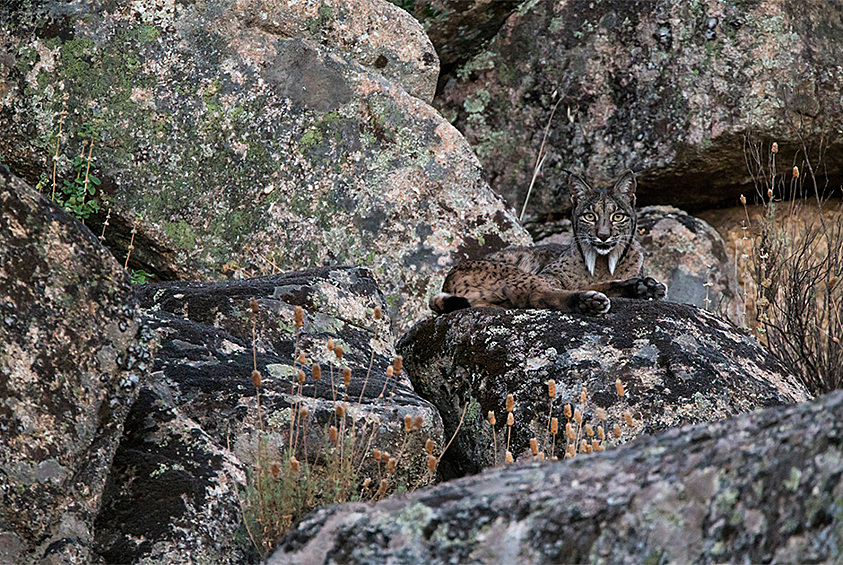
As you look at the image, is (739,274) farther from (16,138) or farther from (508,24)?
(16,138)

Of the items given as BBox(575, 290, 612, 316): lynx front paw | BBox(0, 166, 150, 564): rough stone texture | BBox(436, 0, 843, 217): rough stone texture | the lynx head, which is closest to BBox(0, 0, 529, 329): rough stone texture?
the lynx head

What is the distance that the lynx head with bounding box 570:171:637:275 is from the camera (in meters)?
7.19

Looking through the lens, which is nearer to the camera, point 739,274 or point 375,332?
point 375,332

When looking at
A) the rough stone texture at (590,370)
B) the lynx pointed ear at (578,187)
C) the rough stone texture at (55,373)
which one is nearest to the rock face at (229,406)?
the rough stone texture at (55,373)

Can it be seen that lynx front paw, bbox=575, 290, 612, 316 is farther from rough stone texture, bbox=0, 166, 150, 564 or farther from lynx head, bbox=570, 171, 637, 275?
rough stone texture, bbox=0, 166, 150, 564

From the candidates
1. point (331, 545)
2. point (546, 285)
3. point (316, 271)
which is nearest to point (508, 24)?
point (546, 285)

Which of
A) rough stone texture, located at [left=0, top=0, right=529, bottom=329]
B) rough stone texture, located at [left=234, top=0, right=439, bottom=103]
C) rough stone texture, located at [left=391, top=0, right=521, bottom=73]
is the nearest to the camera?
rough stone texture, located at [left=0, top=0, right=529, bottom=329]

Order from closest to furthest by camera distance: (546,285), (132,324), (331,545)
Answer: (331,545), (132,324), (546,285)

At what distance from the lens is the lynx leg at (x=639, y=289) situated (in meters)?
6.37

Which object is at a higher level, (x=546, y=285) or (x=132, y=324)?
(x=132, y=324)

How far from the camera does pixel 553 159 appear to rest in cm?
938

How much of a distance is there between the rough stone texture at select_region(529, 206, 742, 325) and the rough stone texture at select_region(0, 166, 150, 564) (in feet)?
19.4

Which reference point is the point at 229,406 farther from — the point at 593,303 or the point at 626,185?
the point at 626,185

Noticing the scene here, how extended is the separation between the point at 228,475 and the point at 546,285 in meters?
3.04
